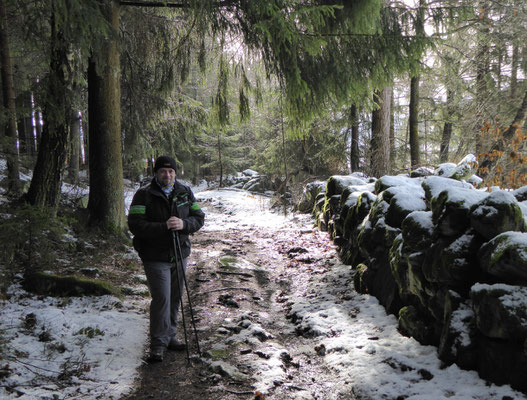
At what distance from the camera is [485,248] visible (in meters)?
3.03

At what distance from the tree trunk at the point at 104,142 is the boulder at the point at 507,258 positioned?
703 cm

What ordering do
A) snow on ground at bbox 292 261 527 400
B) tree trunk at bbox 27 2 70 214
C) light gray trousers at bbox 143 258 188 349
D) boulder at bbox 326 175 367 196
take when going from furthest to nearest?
boulder at bbox 326 175 367 196
tree trunk at bbox 27 2 70 214
light gray trousers at bbox 143 258 188 349
snow on ground at bbox 292 261 527 400

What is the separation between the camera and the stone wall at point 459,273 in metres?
2.63

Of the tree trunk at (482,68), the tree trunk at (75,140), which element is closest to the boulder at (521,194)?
the tree trunk at (482,68)

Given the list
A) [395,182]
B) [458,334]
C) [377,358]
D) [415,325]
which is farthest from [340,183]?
[458,334]

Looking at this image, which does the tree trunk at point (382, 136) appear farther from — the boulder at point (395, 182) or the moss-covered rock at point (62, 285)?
the moss-covered rock at point (62, 285)

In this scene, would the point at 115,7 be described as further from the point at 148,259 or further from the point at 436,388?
the point at 436,388

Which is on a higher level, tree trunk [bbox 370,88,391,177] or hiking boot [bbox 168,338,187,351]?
tree trunk [bbox 370,88,391,177]

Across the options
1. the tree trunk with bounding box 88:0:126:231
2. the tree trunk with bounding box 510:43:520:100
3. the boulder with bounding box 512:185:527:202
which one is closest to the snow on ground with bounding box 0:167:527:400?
the boulder with bounding box 512:185:527:202

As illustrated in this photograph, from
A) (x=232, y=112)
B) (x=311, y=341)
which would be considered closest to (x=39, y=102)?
(x=232, y=112)

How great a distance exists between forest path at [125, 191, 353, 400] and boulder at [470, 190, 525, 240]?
201 centimetres

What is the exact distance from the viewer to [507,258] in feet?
8.79

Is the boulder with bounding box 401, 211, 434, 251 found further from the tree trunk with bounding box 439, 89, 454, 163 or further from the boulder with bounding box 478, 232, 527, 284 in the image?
the tree trunk with bounding box 439, 89, 454, 163

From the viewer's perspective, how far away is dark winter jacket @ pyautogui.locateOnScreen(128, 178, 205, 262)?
3.80 meters
